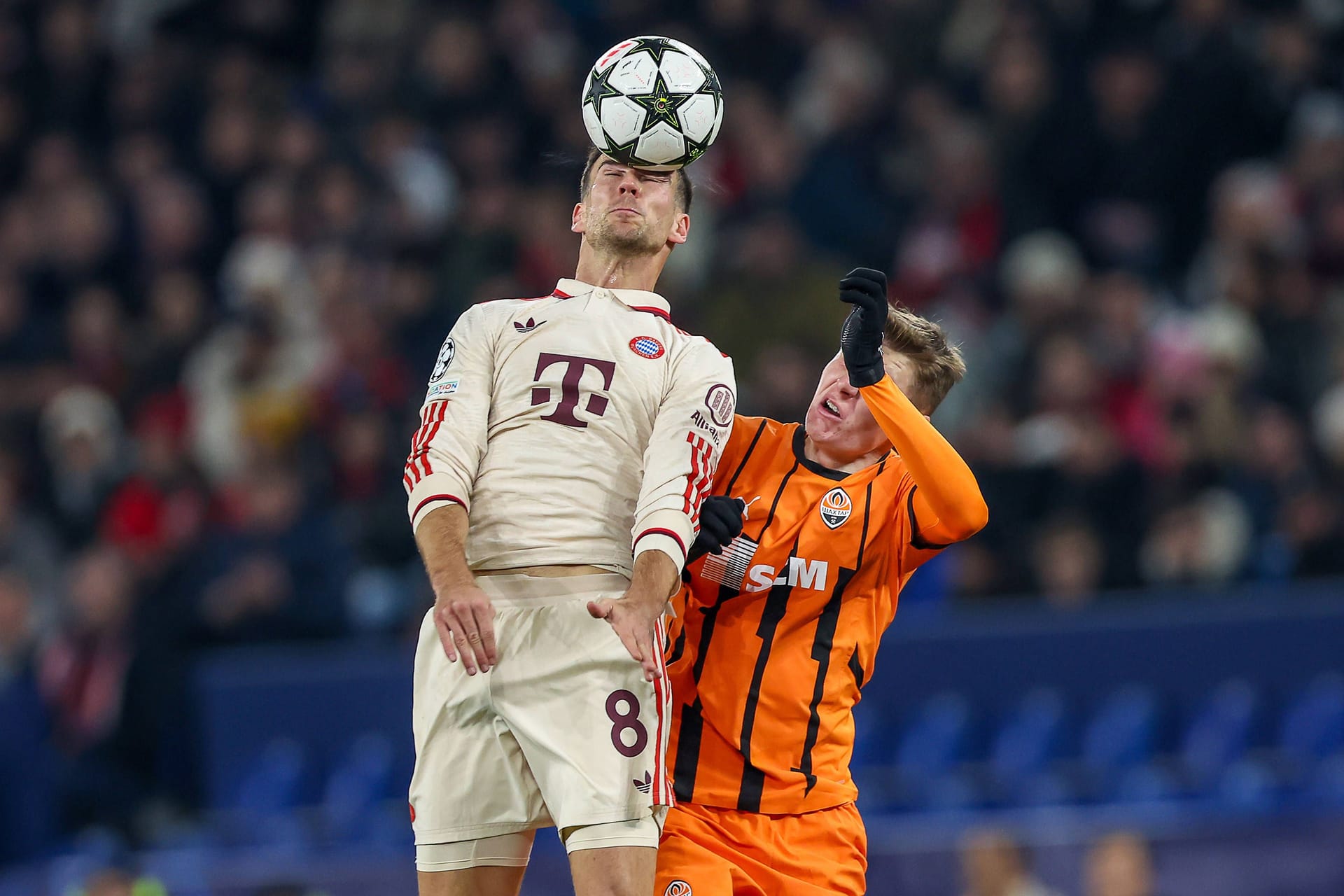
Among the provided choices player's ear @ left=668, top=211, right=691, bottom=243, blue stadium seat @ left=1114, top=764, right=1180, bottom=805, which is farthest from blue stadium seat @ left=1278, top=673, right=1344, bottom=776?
player's ear @ left=668, top=211, right=691, bottom=243

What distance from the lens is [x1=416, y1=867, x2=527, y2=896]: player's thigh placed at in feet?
15.6

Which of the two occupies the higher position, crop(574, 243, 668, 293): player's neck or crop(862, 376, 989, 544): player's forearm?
crop(574, 243, 668, 293): player's neck

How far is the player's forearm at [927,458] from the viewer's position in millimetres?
5121

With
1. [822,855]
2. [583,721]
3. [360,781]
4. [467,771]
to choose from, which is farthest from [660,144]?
[360,781]

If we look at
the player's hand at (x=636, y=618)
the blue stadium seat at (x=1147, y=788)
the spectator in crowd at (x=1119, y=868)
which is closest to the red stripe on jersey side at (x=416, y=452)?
the player's hand at (x=636, y=618)

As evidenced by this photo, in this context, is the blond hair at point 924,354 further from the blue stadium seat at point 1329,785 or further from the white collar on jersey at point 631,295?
the blue stadium seat at point 1329,785

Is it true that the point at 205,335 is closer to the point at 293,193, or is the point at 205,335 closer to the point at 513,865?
the point at 293,193

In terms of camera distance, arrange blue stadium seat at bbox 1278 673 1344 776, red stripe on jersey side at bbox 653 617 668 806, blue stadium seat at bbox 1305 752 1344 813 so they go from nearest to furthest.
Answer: red stripe on jersey side at bbox 653 617 668 806 < blue stadium seat at bbox 1305 752 1344 813 < blue stadium seat at bbox 1278 673 1344 776

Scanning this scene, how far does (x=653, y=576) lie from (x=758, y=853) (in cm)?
104

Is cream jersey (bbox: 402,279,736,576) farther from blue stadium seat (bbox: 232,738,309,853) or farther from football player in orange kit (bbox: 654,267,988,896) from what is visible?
blue stadium seat (bbox: 232,738,309,853)

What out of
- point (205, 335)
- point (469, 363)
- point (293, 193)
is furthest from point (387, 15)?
point (469, 363)

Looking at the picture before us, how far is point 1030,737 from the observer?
9.79 meters

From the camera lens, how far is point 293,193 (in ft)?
44.5

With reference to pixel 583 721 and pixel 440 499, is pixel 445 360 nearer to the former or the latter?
pixel 440 499
